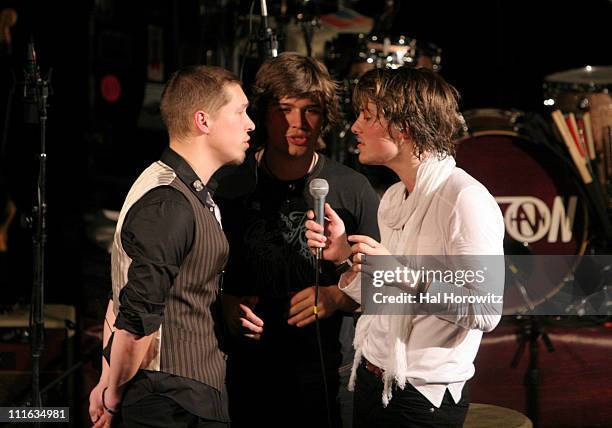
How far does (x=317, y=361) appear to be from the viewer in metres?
2.91

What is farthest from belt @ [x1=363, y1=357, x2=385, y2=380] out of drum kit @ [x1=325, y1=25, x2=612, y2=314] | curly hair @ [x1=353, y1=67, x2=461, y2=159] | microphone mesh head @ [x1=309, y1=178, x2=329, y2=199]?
drum kit @ [x1=325, y1=25, x2=612, y2=314]

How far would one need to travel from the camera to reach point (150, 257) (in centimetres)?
226

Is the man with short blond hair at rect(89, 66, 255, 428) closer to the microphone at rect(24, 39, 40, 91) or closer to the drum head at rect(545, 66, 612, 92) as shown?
the microphone at rect(24, 39, 40, 91)

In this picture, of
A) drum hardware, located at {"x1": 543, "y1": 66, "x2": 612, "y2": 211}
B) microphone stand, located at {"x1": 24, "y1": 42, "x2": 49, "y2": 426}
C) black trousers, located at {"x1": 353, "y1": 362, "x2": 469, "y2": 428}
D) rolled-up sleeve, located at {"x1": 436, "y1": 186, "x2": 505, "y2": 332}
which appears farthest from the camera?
drum hardware, located at {"x1": 543, "y1": 66, "x2": 612, "y2": 211}

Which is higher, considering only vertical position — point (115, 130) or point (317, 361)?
point (115, 130)

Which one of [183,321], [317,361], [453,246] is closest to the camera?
[453,246]

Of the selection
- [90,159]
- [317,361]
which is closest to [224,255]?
[317,361]

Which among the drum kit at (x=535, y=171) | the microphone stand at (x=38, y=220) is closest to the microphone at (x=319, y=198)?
the microphone stand at (x=38, y=220)

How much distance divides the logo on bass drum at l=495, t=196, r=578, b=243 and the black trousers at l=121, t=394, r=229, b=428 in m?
2.86

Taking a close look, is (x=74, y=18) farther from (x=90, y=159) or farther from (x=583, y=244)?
(x=583, y=244)

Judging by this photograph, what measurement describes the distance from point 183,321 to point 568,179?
3.09m

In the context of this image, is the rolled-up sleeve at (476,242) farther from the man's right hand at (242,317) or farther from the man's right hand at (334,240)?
the man's right hand at (242,317)

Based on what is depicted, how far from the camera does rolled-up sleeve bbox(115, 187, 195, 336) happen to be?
2.26 meters

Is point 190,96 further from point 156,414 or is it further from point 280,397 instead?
point 280,397
